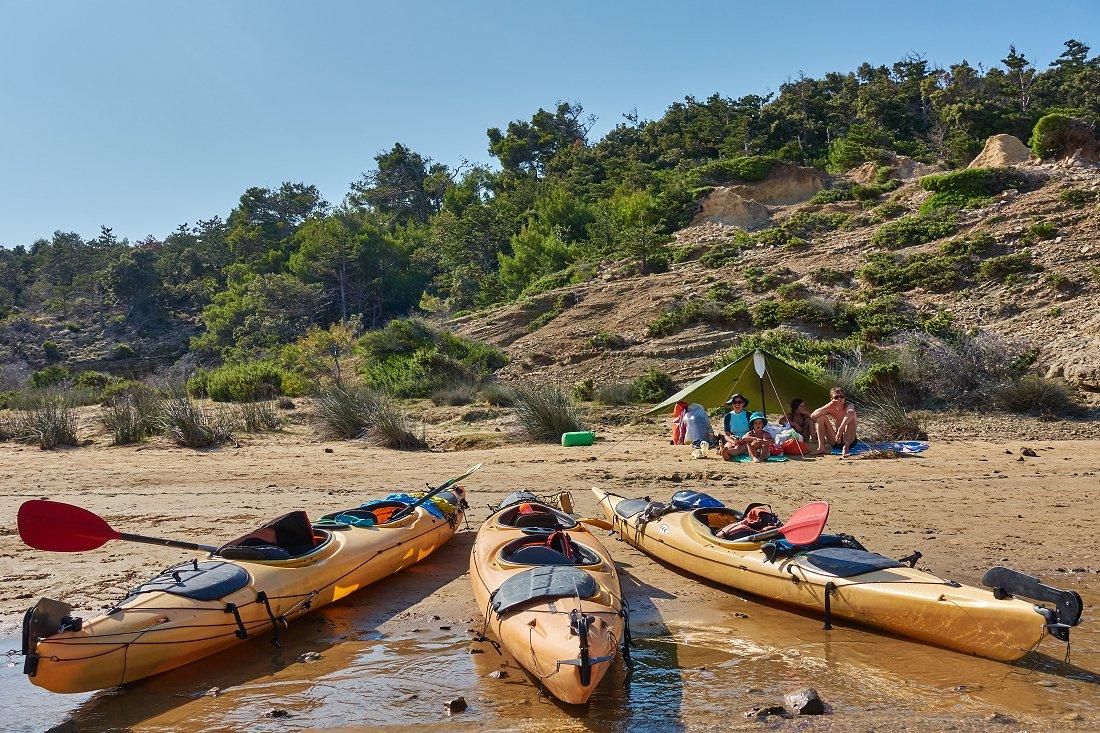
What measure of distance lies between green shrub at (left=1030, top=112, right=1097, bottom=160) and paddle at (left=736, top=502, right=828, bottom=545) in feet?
88.8

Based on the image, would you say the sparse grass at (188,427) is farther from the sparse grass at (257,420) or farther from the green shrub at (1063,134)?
the green shrub at (1063,134)

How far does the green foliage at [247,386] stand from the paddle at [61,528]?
14.0 metres

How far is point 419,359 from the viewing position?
2041cm

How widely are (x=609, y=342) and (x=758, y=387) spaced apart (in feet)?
27.9

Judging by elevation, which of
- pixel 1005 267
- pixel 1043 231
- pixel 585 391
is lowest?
pixel 585 391

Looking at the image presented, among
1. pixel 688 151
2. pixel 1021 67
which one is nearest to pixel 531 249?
pixel 688 151

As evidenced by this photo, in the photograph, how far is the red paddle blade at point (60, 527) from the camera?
18.5 feet

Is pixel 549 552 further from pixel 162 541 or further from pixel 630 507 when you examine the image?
pixel 162 541

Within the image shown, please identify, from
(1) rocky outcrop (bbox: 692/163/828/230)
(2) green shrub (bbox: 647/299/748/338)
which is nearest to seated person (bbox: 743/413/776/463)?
(2) green shrub (bbox: 647/299/748/338)

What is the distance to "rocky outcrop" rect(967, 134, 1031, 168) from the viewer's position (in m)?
27.9

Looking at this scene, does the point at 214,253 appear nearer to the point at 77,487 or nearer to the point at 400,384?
the point at 400,384

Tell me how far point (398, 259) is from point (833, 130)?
22.3 metres

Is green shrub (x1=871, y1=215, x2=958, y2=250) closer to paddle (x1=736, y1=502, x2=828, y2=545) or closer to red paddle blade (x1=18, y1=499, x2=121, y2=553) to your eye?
paddle (x1=736, y1=502, x2=828, y2=545)

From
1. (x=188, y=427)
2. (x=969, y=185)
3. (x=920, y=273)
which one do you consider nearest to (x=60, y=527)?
(x=188, y=427)
